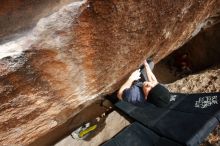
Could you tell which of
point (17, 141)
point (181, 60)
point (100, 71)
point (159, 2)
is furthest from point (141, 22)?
point (181, 60)

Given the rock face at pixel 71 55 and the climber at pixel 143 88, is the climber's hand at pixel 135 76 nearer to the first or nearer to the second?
the climber at pixel 143 88

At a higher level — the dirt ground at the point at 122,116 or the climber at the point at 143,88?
the climber at the point at 143,88

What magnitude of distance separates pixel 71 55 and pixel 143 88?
148cm

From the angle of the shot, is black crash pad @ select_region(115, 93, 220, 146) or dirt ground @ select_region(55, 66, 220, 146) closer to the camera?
black crash pad @ select_region(115, 93, 220, 146)

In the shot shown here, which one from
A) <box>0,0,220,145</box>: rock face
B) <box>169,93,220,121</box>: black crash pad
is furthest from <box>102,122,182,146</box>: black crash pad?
<box>0,0,220,145</box>: rock face

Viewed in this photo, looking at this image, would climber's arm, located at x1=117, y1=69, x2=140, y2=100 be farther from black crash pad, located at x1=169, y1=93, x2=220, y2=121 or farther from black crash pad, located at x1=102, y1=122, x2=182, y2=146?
black crash pad, located at x1=169, y1=93, x2=220, y2=121

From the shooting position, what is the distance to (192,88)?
3695 mm

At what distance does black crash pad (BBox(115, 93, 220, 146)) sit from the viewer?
271cm

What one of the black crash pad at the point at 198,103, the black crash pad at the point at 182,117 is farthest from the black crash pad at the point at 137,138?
the black crash pad at the point at 198,103

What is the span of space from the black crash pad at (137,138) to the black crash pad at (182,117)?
0.06 m

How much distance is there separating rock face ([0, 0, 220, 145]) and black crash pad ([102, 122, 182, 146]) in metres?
1.12

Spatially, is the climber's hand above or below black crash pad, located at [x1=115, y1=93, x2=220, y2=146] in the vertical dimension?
above

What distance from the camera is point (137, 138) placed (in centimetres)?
308

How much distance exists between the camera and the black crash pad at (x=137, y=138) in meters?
2.96
